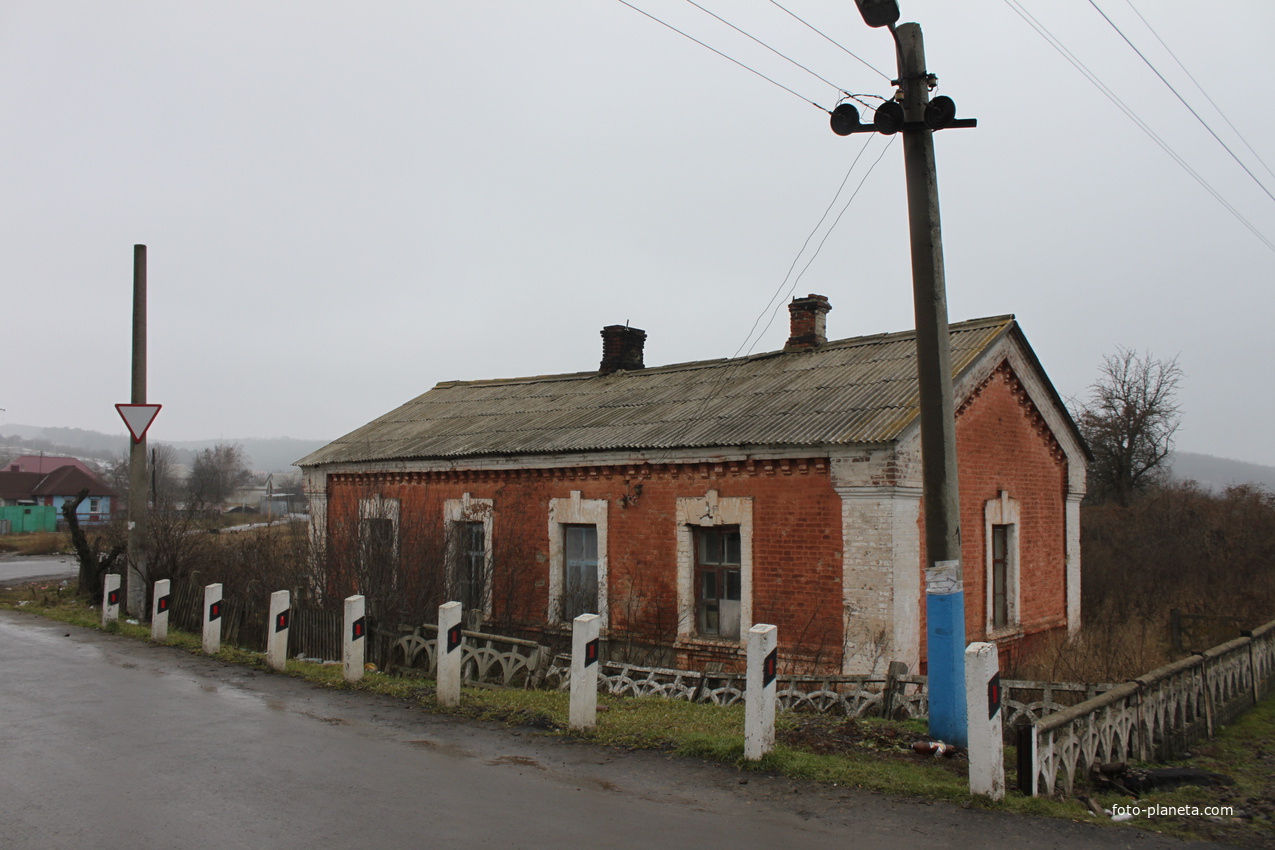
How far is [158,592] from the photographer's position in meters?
13.1

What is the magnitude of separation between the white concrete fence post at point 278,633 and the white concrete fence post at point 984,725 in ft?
26.9

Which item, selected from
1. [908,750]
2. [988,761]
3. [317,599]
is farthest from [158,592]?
[988,761]

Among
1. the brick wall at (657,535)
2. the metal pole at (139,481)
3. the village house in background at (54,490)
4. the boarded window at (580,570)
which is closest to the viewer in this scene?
the brick wall at (657,535)

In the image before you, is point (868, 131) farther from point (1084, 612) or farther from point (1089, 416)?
point (1089, 416)

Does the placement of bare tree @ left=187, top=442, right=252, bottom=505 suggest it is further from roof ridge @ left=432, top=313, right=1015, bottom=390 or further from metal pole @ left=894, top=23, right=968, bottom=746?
metal pole @ left=894, top=23, right=968, bottom=746

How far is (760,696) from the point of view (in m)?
6.61

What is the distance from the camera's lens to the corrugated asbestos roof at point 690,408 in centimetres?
1152

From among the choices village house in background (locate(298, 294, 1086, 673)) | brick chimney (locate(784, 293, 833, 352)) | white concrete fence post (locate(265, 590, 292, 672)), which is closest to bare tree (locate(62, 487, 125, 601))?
village house in background (locate(298, 294, 1086, 673))

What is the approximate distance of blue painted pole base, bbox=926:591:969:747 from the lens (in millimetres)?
7008

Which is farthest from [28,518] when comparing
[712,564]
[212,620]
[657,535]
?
[712,564]

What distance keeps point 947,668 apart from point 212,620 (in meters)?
9.62

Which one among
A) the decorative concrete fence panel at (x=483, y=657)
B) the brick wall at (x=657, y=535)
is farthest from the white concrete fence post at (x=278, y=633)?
the brick wall at (x=657, y=535)

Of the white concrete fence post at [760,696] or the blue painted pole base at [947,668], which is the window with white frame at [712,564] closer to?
the blue painted pole base at [947,668]

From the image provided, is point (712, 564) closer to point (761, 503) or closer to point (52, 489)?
point (761, 503)
